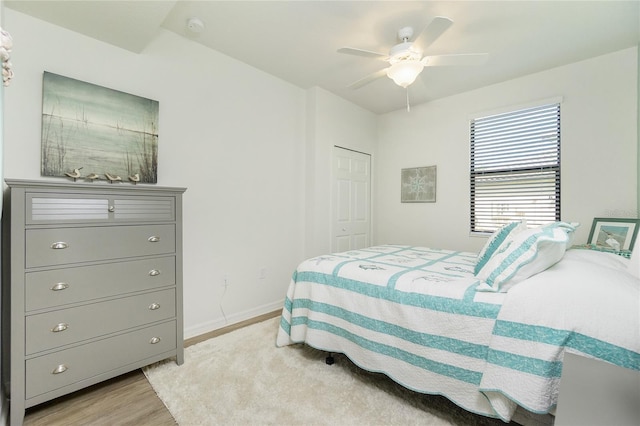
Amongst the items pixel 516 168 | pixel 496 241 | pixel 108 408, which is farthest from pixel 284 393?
pixel 516 168

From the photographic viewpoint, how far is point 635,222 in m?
2.33

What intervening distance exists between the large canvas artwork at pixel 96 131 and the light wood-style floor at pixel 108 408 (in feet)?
4.67

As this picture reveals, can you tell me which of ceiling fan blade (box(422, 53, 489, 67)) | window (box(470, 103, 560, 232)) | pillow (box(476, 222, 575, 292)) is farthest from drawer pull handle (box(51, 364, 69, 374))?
window (box(470, 103, 560, 232))

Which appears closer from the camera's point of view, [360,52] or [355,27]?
[360,52]

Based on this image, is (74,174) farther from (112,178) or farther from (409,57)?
(409,57)

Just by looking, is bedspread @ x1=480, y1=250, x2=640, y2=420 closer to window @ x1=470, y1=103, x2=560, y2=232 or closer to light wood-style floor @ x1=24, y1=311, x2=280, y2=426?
light wood-style floor @ x1=24, y1=311, x2=280, y2=426

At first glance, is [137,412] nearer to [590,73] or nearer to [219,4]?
[219,4]

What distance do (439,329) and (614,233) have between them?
2.19 m

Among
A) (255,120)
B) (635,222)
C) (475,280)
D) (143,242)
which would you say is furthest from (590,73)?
(143,242)

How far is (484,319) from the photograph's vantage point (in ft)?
4.52

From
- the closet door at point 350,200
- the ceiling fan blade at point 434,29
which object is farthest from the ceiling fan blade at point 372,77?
the closet door at point 350,200

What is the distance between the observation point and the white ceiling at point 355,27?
1938mm

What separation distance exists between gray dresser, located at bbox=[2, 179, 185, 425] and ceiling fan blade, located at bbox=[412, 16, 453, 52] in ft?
6.82

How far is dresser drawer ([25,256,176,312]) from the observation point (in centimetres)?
155
